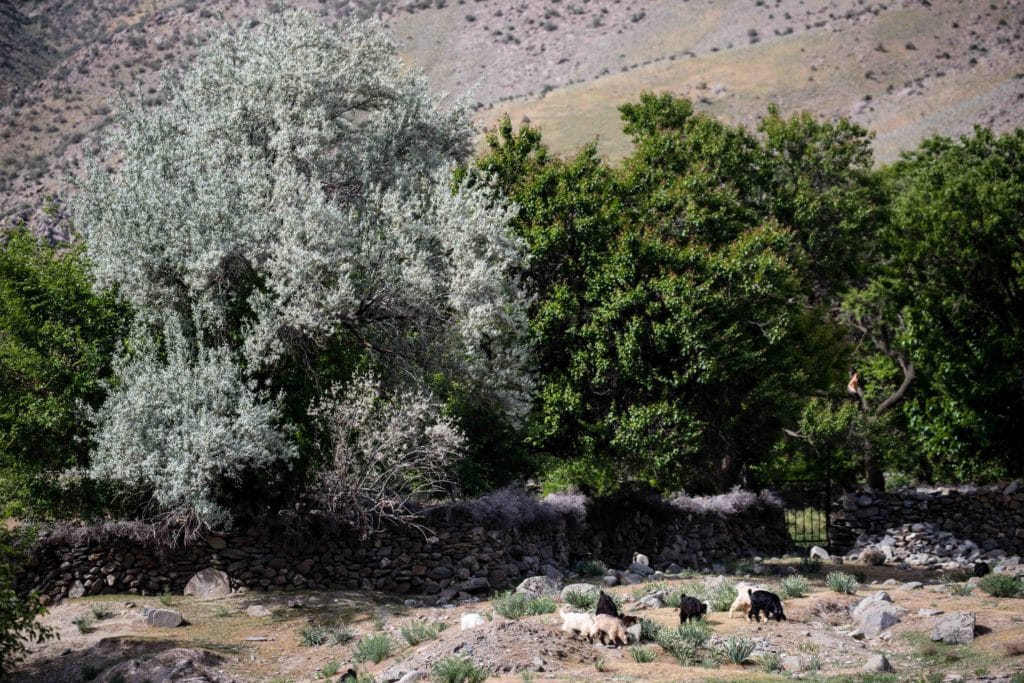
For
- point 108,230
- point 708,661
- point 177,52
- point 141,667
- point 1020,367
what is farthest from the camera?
point 177,52

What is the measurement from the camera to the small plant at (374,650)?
44.7ft

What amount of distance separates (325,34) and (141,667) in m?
16.7

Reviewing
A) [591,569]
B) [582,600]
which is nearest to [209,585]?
[582,600]

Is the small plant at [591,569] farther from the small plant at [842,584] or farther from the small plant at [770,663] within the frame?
the small plant at [770,663]

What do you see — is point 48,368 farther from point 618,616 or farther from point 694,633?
point 694,633

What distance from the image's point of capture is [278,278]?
19.1 m

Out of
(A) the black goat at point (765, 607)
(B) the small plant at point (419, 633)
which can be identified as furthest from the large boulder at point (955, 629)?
(B) the small plant at point (419, 633)

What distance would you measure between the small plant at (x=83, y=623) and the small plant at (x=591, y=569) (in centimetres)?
1046

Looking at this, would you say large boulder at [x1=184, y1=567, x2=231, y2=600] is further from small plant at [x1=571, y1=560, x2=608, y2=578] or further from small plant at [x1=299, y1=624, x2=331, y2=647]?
small plant at [x1=571, y1=560, x2=608, y2=578]

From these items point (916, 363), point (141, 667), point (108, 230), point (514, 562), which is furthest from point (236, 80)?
point (916, 363)

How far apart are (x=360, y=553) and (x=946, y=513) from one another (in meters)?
20.3

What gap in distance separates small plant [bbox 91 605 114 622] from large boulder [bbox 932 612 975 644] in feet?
45.0

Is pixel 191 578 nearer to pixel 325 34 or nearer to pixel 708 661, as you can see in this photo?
pixel 708 661

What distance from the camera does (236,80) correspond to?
76.1 ft
